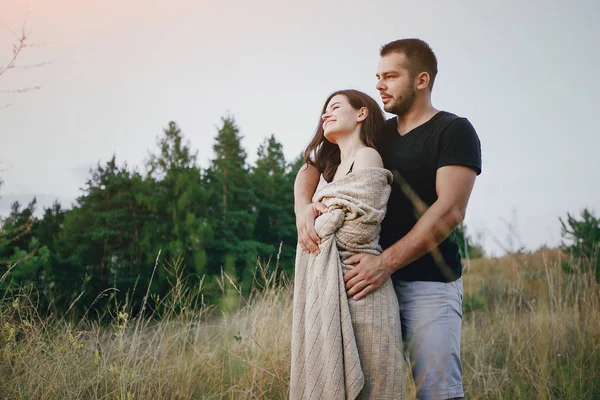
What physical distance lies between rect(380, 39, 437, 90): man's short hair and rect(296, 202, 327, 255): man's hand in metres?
0.95

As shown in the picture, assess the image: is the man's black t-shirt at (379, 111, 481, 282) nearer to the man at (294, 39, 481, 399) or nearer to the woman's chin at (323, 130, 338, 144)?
the man at (294, 39, 481, 399)

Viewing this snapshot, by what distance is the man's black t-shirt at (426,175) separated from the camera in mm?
2320

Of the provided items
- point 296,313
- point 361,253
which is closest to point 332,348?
point 296,313

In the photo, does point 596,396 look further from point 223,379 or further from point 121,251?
point 121,251

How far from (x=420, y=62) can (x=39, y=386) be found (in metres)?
2.92

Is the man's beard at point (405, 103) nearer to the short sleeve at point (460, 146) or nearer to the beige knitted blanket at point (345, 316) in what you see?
the short sleeve at point (460, 146)

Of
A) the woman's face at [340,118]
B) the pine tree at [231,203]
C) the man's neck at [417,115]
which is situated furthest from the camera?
the pine tree at [231,203]

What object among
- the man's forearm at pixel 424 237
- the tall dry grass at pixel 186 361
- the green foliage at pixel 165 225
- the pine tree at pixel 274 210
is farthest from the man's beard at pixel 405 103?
the pine tree at pixel 274 210

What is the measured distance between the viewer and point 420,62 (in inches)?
102

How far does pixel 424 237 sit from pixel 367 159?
472 mm

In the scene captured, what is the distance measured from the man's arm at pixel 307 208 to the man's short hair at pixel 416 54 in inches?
31.2

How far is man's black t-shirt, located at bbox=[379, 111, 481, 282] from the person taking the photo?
2.32 m

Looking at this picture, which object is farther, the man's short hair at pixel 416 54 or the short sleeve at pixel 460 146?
the man's short hair at pixel 416 54

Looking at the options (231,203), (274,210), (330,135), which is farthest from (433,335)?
(274,210)
